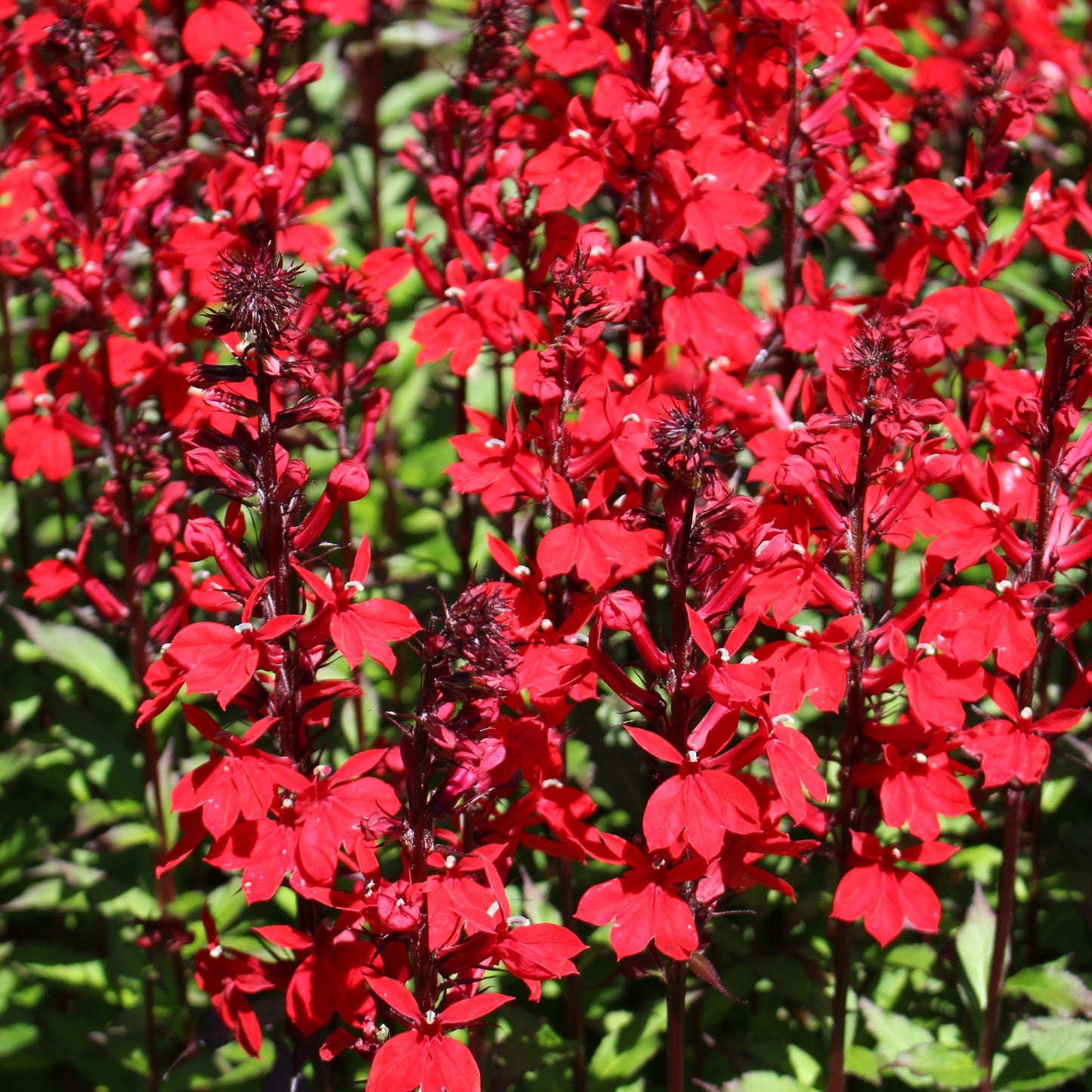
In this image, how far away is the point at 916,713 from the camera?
2092mm

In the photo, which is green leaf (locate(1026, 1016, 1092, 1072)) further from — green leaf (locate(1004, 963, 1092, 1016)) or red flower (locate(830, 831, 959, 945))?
red flower (locate(830, 831, 959, 945))

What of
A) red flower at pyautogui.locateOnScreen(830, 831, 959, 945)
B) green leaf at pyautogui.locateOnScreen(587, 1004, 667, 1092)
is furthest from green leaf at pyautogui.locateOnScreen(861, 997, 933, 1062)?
red flower at pyautogui.locateOnScreen(830, 831, 959, 945)

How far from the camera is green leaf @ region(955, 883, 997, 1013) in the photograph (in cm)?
284

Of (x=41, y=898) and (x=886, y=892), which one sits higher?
(x=886, y=892)

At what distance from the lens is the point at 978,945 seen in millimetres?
2861

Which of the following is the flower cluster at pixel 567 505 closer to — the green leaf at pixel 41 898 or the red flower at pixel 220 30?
the red flower at pixel 220 30

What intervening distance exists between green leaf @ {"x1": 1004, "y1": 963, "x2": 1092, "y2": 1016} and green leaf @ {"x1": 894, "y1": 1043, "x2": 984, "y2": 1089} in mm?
190

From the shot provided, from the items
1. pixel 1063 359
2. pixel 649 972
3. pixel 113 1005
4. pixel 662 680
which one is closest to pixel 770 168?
pixel 1063 359

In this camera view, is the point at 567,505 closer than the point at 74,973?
Yes

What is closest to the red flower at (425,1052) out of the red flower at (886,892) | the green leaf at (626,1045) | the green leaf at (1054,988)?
the red flower at (886,892)

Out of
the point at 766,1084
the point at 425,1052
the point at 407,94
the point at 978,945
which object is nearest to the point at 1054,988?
the point at 978,945

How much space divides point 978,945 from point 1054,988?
0.20 m

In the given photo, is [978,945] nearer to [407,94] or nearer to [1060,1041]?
[1060,1041]

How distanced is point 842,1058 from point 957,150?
3032 millimetres
